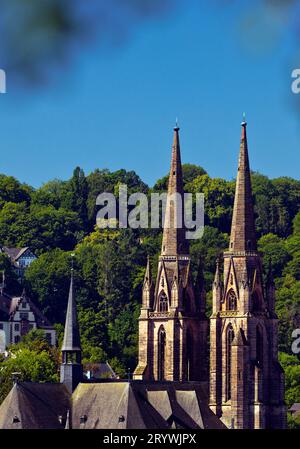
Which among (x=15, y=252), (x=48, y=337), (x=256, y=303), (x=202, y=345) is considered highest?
(x=15, y=252)

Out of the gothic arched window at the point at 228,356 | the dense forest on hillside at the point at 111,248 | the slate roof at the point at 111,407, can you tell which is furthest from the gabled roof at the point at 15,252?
the slate roof at the point at 111,407

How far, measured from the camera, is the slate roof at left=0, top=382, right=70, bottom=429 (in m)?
69.4

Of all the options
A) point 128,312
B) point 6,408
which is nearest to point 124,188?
point 128,312

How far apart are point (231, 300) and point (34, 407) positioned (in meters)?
14.7

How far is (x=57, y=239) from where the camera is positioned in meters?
149

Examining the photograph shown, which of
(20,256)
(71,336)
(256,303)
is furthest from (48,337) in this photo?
(71,336)

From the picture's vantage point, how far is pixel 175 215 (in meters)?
86.4

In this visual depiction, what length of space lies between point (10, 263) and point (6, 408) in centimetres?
6401

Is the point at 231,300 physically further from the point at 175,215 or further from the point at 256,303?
the point at 175,215

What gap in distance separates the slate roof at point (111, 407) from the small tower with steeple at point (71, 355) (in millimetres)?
386

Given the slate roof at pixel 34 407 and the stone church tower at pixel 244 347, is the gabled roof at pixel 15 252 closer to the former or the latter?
the stone church tower at pixel 244 347

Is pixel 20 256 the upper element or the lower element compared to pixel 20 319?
upper

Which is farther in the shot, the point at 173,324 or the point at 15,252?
the point at 15,252
